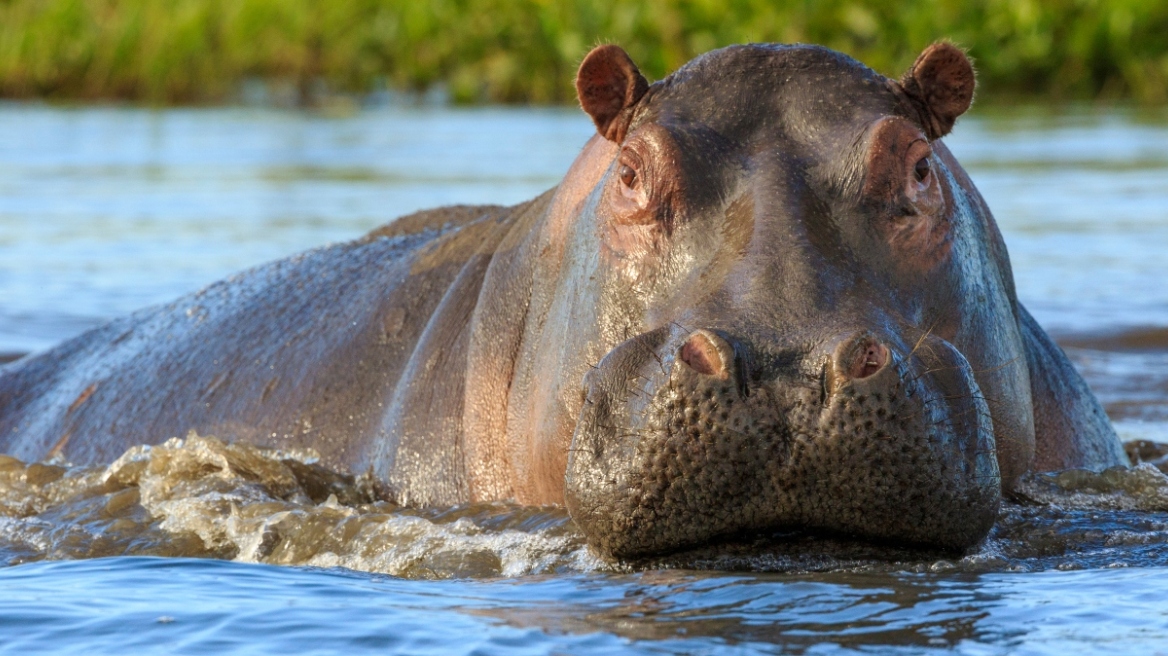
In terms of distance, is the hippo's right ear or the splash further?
the hippo's right ear

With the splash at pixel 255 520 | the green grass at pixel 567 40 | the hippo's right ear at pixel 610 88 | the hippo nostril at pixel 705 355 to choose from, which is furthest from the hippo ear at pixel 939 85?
the green grass at pixel 567 40

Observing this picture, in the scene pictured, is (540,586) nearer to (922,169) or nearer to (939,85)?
(922,169)

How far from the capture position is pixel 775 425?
351 centimetres

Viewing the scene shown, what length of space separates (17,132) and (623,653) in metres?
20.0

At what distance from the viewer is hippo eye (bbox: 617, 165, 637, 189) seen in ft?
13.6

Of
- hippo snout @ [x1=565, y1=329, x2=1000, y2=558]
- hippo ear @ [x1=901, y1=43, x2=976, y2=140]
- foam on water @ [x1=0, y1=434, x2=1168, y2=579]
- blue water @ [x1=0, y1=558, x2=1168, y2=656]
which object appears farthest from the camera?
hippo ear @ [x1=901, y1=43, x2=976, y2=140]

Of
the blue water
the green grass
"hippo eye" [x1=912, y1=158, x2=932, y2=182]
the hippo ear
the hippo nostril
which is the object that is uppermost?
the green grass

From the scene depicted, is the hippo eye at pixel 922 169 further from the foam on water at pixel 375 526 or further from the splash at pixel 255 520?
the splash at pixel 255 520

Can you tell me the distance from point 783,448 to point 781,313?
1.06 ft

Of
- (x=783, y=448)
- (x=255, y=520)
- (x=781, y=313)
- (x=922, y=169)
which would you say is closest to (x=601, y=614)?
(x=783, y=448)

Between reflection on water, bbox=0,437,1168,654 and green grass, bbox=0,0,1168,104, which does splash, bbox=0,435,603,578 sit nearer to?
reflection on water, bbox=0,437,1168,654

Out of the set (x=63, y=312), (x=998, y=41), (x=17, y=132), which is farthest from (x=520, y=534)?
(x=998, y=41)

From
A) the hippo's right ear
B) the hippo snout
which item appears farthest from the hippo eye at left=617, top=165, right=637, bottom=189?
the hippo snout

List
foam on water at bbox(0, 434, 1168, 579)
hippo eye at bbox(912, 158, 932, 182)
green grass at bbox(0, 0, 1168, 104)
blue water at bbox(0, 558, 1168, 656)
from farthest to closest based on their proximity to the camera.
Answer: green grass at bbox(0, 0, 1168, 104), hippo eye at bbox(912, 158, 932, 182), foam on water at bbox(0, 434, 1168, 579), blue water at bbox(0, 558, 1168, 656)
